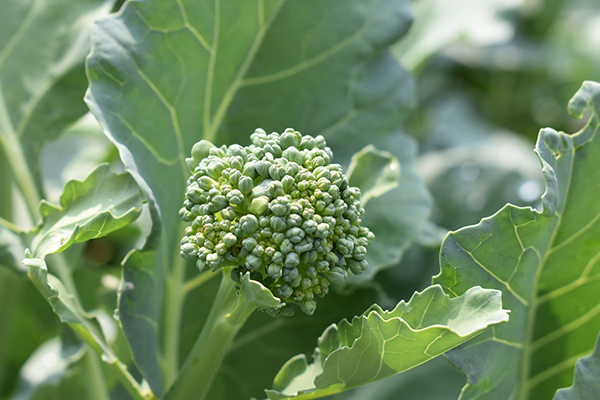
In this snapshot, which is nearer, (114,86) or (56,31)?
(114,86)

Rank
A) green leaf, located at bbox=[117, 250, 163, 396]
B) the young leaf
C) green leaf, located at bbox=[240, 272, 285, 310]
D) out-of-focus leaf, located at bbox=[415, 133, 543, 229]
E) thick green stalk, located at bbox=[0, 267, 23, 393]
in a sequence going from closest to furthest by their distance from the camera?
green leaf, located at bbox=[240, 272, 285, 310]
the young leaf
green leaf, located at bbox=[117, 250, 163, 396]
thick green stalk, located at bbox=[0, 267, 23, 393]
out-of-focus leaf, located at bbox=[415, 133, 543, 229]

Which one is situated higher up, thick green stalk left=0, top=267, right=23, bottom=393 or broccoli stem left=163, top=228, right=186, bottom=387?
broccoli stem left=163, top=228, right=186, bottom=387

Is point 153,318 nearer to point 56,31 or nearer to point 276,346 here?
point 276,346

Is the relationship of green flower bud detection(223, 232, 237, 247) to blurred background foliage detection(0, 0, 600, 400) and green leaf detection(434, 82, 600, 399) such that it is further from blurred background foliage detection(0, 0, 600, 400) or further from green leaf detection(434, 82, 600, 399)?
blurred background foliage detection(0, 0, 600, 400)

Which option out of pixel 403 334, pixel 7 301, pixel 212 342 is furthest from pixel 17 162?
pixel 403 334

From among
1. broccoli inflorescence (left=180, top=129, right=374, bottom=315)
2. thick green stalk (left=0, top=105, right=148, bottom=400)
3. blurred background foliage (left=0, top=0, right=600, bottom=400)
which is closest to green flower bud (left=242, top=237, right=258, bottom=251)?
broccoli inflorescence (left=180, top=129, right=374, bottom=315)

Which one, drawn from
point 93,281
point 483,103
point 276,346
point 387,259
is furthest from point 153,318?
point 483,103

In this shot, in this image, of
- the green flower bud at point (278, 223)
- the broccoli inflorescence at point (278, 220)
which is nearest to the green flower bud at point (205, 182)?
the broccoli inflorescence at point (278, 220)

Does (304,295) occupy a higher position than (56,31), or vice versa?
(56,31)
